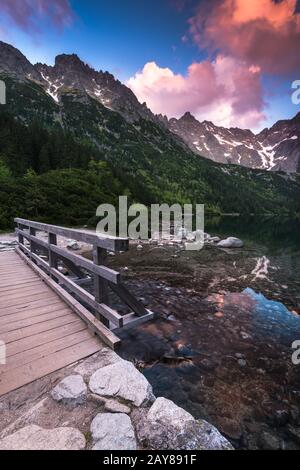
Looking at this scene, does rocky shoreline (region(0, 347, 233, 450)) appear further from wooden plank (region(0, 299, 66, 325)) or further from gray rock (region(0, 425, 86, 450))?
wooden plank (region(0, 299, 66, 325))

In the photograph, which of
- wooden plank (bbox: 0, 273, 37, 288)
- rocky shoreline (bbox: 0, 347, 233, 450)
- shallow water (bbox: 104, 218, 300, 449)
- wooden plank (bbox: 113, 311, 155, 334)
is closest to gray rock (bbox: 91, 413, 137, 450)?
rocky shoreline (bbox: 0, 347, 233, 450)

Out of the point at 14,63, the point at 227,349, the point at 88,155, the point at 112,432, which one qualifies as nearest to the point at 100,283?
the point at 112,432

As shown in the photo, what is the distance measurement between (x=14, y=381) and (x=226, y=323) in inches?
231

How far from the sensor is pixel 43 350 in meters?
3.60

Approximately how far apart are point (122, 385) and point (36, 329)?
2.19m

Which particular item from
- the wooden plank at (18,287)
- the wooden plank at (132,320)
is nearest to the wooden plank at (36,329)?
the wooden plank at (132,320)

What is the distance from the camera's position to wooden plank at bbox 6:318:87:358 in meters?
3.64

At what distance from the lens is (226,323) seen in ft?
23.7

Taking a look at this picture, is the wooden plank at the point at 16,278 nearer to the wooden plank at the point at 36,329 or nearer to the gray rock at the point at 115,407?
the wooden plank at the point at 36,329

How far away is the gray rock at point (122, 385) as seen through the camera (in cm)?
264

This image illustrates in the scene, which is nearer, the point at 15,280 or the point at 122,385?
the point at 122,385

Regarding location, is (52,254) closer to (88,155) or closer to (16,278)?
(16,278)
